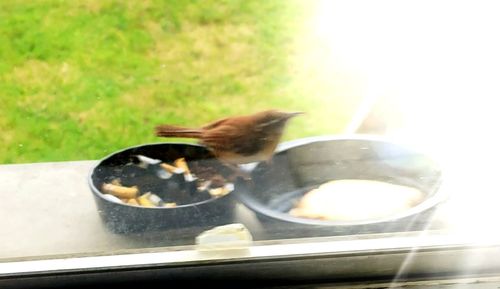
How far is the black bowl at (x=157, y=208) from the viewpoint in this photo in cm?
71

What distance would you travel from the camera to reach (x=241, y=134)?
0.73 meters

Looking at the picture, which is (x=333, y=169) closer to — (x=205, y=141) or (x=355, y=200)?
(x=355, y=200)

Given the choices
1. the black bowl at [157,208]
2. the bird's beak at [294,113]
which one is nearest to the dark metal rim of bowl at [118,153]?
the black bowl at [157,208]

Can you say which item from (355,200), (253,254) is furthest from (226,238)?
(355,200)

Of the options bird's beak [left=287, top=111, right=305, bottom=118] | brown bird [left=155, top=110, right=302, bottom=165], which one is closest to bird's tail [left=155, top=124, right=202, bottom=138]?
brown bird [left=155, top=110, right=302, bottom=165]

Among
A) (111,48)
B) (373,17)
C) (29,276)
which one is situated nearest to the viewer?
(29,276)

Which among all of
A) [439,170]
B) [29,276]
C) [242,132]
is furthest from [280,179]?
[29,276]

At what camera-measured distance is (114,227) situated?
2.36 feet

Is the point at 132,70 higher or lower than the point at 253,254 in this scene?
higher

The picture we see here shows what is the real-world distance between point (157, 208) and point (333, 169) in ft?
0.70

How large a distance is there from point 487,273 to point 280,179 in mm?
237

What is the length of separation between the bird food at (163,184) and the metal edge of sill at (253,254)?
0.07 metres

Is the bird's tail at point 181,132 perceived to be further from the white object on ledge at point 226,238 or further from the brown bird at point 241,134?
the white object on ledge at point 226,238

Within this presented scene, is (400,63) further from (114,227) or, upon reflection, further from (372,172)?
(114,227)
